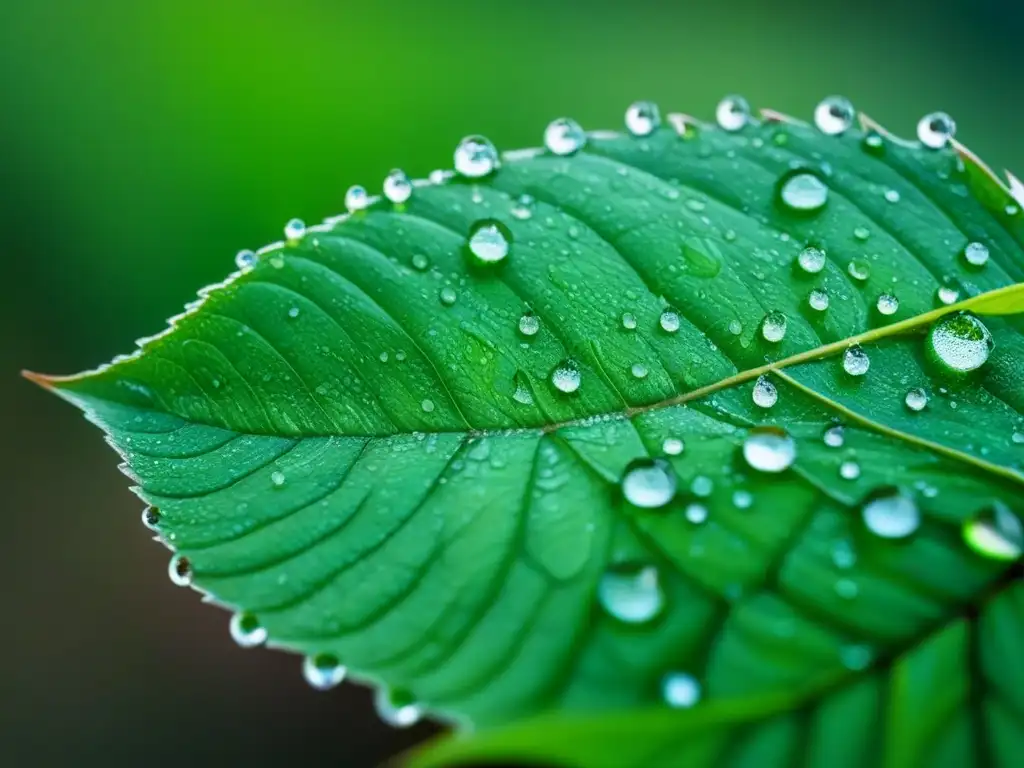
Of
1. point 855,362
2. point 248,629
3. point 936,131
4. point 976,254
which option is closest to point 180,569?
point 248,629

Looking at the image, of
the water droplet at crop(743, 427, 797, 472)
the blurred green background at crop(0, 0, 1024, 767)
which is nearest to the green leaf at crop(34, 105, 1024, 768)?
the water droplet at crop(743, 427, 797, 472)

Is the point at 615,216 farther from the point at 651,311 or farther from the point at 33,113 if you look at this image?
the point at 33,113

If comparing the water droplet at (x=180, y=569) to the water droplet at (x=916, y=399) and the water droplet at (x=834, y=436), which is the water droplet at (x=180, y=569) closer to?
the water droplet at (x=834, y=436)

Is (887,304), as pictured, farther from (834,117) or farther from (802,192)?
(834,117)

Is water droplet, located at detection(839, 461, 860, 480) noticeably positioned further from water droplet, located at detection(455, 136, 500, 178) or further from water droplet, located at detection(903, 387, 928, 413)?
water droplet, located at detection(455, 136, 500, 178)

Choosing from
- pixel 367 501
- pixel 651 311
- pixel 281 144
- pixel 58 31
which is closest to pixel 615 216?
pixel 651 311

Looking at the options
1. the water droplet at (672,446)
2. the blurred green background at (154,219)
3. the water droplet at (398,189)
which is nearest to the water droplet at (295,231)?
the water droplet at (398,189)
